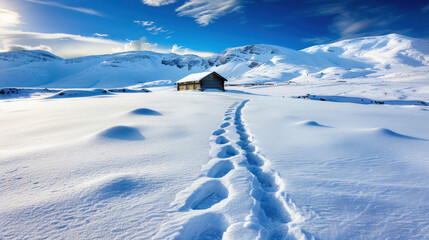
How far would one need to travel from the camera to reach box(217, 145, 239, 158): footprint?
3.15 meters

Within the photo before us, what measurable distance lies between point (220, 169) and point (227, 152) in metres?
0.72

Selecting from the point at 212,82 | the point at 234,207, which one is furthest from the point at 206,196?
the point at 212,82

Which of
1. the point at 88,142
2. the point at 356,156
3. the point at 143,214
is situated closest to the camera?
the point at 143,214

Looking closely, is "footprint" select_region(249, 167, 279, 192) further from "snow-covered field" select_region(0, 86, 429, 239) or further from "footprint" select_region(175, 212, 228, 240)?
"footprint" select_region(175, 212, 228, 240)

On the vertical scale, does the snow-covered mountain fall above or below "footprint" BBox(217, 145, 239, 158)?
above

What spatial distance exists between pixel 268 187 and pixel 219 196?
1.94 feet

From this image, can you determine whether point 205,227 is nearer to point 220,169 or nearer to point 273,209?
point 273,209

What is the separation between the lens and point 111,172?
231 cm

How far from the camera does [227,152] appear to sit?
3.39 meters

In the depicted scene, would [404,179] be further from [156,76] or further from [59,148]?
[156,76]

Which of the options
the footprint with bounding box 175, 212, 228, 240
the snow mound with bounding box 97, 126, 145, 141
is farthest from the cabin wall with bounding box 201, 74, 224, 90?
the footprint with bounding box 175, 212, 228, 240

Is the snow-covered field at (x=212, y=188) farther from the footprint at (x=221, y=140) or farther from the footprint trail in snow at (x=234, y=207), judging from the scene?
the footprint at (x=221, y=140)

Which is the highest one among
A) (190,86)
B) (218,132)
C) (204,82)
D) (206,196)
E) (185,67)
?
(185,67)

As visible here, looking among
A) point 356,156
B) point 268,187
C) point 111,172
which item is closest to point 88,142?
point 111,172
